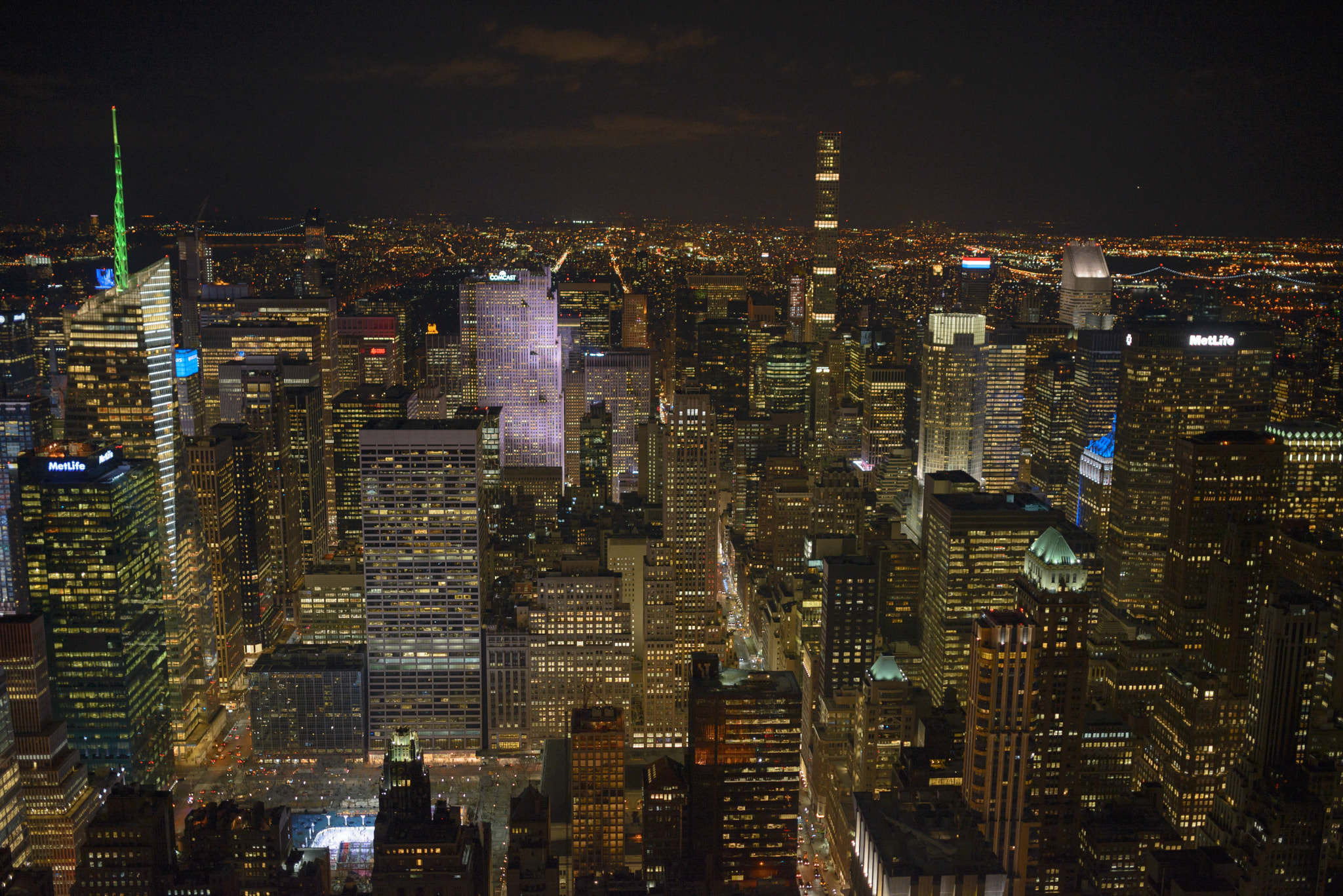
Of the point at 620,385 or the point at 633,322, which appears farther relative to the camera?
the point at 633,322

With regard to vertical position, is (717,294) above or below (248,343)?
above

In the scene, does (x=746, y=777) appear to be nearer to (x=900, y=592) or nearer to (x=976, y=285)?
(x=900, y=592)

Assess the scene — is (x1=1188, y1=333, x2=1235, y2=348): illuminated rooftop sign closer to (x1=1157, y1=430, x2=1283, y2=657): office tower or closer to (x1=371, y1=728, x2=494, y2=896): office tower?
(x1=1157, y1=430, x2=1283, y2=657): office tower

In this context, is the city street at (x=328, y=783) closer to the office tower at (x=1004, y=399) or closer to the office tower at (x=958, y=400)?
the office tower at (x=958, y=400)

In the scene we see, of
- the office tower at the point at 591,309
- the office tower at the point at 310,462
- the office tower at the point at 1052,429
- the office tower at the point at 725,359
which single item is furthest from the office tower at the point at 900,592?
the office tower at the point at 591,309

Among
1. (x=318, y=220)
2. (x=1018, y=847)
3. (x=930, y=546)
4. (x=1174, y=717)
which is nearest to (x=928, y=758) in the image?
(x=1018, y=847)

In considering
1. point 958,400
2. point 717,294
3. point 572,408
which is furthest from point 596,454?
point 958,400

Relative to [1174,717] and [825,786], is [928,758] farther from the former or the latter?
[1174,717]
